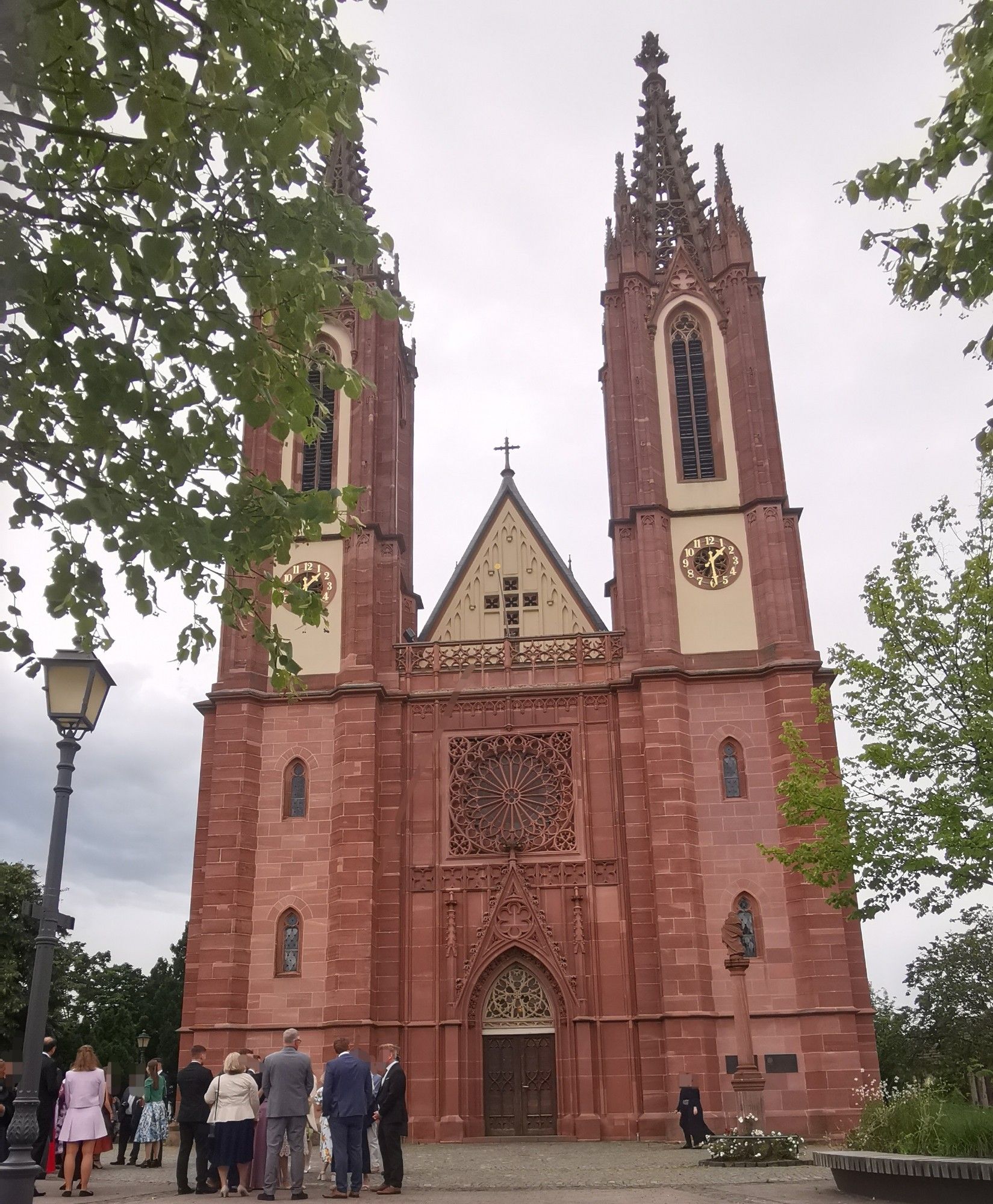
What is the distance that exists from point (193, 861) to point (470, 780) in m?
6.40

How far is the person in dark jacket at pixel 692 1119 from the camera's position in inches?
874

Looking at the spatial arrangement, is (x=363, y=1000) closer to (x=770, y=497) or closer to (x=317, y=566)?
(x=317, y=566)

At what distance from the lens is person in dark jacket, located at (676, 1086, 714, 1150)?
22188 mm

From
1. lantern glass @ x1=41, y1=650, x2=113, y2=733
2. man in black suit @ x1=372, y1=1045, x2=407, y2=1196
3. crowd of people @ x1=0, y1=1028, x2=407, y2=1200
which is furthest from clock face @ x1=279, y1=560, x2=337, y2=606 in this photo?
lantern glass @ x1=41, y1=650, x2=113, y2=733

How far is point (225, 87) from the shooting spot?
692 cm

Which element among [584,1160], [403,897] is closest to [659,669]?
[403,897]

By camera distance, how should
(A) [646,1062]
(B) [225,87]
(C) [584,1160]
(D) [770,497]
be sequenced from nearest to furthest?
(B) [225,87] → (C) [584,1160] → (A) [646,1062] → (D) [770,497]

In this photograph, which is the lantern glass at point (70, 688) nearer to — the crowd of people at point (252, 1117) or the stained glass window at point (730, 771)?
the crowd of people at point (252, 1117)

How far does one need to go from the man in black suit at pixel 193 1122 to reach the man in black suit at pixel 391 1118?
73.4 inches

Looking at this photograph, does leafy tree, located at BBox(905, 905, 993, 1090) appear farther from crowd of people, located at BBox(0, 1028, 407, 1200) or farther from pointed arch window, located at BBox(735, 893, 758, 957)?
crowd of people, located at BBox(0, 1028, 407, 1200)

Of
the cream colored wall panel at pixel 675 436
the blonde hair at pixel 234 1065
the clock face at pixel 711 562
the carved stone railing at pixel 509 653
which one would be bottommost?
the blonde hair at pixel 234 1065

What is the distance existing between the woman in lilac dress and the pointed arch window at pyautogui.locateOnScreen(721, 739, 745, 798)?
53.8 ft

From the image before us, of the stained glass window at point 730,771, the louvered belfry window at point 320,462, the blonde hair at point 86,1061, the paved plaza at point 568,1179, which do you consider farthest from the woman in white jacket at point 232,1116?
the louvered belfry window at point 320,462

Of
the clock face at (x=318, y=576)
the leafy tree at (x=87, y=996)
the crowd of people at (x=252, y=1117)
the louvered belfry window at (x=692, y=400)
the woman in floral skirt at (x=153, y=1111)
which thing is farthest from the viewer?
the leafy tree at (x=87, y=996)
